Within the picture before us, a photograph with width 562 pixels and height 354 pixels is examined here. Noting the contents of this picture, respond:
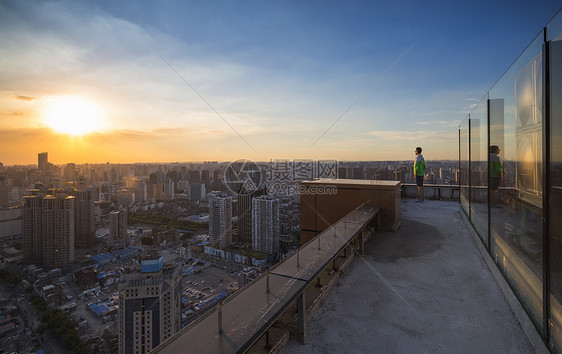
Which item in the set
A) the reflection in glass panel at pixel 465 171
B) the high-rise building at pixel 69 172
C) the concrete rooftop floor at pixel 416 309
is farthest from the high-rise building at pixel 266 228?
the high-rise building at pixel 69 172

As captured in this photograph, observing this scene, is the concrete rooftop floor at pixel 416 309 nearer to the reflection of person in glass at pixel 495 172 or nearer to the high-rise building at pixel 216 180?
the reflection of person in glass at pixel 495 172

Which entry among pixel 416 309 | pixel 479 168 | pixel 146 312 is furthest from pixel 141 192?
pixel 416 309

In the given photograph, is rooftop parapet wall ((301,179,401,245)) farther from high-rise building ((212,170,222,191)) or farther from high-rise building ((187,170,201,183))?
high-rise building ((187,170,201,183))

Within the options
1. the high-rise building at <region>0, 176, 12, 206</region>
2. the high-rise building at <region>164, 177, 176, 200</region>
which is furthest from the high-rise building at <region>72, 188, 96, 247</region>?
the high-rise building at <region>164, 177, 176, 200</region>

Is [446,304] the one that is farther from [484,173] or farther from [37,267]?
[37,267]

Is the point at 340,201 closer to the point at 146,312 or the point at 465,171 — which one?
Answer: the point at 465,171

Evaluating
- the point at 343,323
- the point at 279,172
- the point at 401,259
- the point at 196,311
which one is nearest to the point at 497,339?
the point at 343,323
